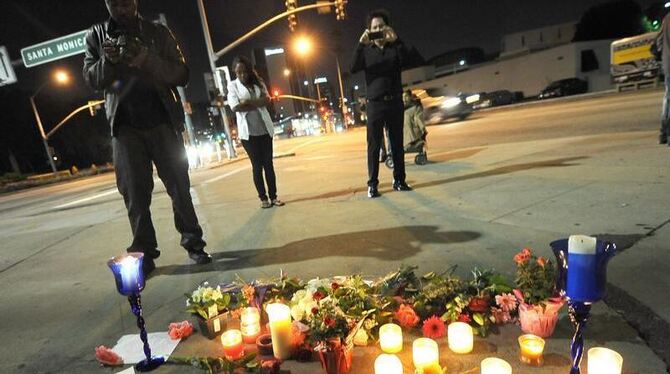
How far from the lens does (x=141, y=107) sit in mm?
3146

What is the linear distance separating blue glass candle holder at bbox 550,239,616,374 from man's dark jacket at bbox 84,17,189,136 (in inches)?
116

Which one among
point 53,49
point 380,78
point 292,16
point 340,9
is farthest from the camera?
point 53,49

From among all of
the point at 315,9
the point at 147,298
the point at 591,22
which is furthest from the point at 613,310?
the point at 591,22

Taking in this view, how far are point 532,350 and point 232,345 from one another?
1.34 m

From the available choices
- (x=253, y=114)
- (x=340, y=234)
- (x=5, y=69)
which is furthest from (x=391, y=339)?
(x=5, y=69)

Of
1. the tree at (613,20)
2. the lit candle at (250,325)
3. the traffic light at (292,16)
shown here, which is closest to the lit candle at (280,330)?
the lit candle at (250,325)

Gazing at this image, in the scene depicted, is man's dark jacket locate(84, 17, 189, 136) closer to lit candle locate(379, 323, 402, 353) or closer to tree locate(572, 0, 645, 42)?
lit candle locate(379, 323, 402, 353)

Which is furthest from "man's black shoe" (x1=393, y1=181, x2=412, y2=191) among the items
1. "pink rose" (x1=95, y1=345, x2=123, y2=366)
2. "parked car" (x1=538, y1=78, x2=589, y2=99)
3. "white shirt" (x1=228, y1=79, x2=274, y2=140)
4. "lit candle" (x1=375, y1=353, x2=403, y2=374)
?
"parked car" (x1=538, y1=78, x2=589, y2=99)

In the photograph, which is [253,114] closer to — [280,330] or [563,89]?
[280,330]

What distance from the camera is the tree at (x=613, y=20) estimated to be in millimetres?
46562

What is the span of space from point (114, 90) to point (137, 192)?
2.54ft

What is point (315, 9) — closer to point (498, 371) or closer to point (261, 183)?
point (261, 183)

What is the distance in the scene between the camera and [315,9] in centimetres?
1295

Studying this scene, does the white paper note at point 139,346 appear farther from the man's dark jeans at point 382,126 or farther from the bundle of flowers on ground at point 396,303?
the man's dark jeans at point 382,126
